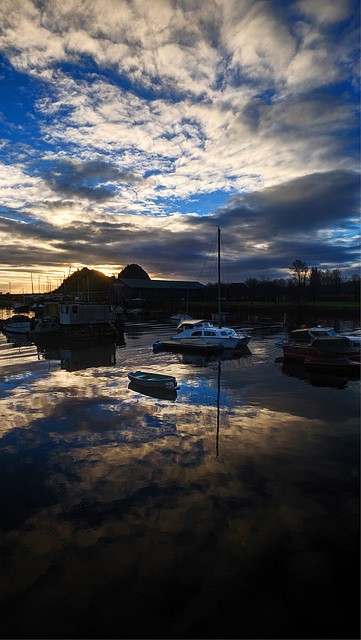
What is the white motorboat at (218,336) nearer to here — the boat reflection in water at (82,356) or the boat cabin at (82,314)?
the boat reflection in water at (82,356)

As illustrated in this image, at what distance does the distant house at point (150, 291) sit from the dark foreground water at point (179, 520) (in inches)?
4511

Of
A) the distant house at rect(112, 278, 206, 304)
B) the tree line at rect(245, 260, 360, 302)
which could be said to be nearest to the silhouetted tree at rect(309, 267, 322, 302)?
the tree line at rect(245, 260, 360, 302)

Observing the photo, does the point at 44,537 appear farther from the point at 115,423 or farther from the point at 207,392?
the point at 207,392

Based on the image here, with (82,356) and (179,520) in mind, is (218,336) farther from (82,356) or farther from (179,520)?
(179,520)

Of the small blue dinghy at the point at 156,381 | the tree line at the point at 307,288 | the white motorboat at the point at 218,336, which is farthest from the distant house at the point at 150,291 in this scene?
the small blue dinghy at the point at 156,381

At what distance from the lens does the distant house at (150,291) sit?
133413 mm

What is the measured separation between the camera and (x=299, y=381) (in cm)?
2420

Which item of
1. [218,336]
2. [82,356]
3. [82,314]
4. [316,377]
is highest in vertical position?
[82,314]

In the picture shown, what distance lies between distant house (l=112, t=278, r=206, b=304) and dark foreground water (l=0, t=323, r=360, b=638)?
115 m

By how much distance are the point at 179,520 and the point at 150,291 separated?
129706mm

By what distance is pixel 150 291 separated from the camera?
136500 mm

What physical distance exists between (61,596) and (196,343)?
Answer: 3127cm

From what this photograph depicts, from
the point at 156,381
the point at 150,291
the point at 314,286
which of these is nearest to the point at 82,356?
the point at 156,381

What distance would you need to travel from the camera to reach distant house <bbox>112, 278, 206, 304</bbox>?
133413 millimetres
